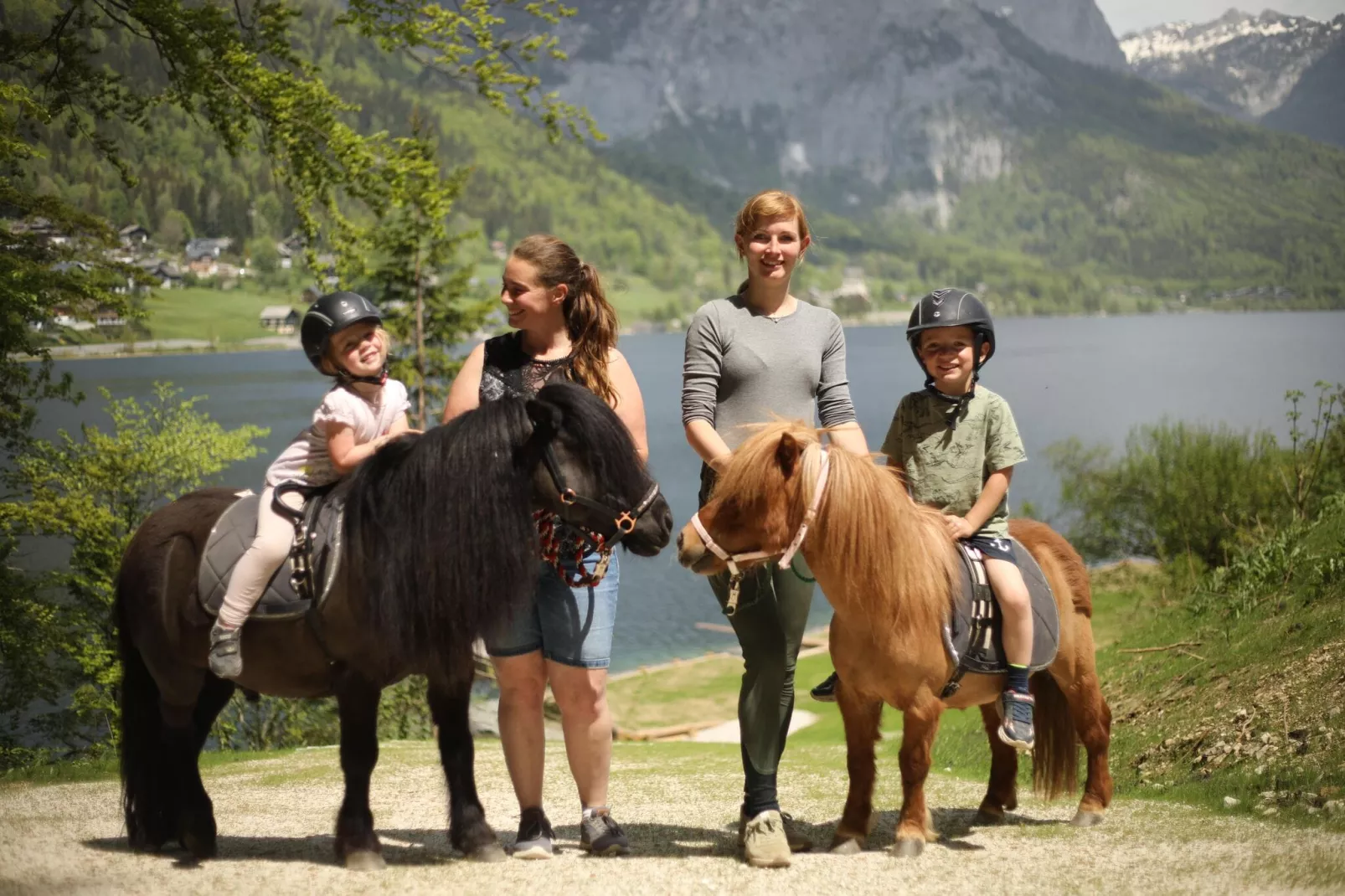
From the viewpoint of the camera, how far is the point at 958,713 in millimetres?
14688

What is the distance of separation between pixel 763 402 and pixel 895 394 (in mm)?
82884

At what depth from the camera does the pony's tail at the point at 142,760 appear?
17.6 ft

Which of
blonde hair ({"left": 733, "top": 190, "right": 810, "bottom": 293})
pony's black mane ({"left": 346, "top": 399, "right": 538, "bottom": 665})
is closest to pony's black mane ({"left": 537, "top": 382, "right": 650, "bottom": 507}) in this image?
pony's black mane ({"left": 346, "top": 399, "right": 538, "bottom": 665})

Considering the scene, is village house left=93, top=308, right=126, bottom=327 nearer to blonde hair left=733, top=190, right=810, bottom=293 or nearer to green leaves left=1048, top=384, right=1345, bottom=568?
blonde hair left=733, top=190, right=810, bottom=293

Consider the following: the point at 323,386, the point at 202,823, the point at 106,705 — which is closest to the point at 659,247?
the point at 323,386

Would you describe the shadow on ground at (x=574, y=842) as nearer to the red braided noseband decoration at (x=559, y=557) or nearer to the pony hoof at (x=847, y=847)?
the pony hoof at (x=847, y=847)

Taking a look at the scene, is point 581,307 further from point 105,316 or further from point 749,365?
point 105,316

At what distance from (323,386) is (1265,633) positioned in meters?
80.7

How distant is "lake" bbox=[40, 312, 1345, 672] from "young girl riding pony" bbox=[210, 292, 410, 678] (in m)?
29.7

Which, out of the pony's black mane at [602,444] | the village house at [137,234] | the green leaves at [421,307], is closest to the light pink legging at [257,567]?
the pony's black mane at [602,444]

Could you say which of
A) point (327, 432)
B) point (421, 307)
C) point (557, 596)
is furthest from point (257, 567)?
point (421, 307)

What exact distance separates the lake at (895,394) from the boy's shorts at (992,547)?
29308 mm

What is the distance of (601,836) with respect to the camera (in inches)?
201

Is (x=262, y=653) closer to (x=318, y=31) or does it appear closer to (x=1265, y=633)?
(x=1265, y=633)
